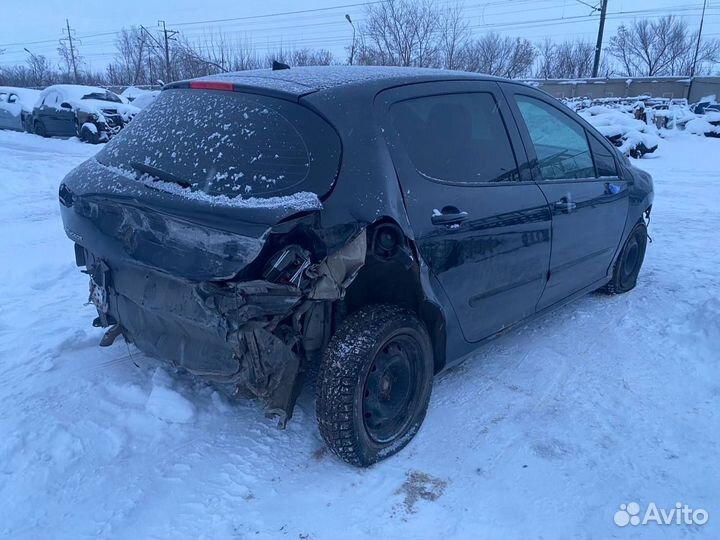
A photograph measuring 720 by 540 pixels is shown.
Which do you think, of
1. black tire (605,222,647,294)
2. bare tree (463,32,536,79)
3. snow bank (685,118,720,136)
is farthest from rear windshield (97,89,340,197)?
bare tree (463,32,536,79)

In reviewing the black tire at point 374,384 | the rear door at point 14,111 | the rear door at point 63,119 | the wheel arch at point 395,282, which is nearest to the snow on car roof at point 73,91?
the rear door at point 63,119

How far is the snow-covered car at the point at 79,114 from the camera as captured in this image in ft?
53.4

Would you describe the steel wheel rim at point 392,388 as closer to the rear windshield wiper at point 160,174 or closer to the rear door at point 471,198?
the rear door at point 471,198

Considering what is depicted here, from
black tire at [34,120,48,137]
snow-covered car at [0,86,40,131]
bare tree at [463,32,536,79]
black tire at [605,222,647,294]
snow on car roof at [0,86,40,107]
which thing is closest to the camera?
black tire at [605,222,647,294]

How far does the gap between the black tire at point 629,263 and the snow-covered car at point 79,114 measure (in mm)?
14747

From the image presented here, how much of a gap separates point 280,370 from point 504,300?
1500 millimetres

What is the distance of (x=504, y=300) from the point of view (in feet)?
11.3

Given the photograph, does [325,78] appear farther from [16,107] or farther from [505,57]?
[505,57]

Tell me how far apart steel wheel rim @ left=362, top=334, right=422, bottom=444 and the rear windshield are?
912 mm

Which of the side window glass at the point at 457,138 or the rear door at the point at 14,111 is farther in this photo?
the rear door at the point at 14,111

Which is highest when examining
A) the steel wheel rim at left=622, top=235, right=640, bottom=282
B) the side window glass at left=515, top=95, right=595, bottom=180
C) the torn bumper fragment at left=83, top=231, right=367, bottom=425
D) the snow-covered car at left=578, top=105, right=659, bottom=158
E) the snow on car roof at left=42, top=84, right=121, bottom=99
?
the side window glass at left=515, top=95, right=595, bottom=180

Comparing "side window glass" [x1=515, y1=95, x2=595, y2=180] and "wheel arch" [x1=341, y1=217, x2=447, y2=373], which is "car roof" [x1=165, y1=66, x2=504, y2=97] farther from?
"wheel arch" [x1=341, y1=217, x2=447, y2=373]

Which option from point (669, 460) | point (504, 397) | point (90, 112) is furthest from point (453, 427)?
point (90, 112)

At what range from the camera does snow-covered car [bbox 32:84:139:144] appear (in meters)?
16.3
